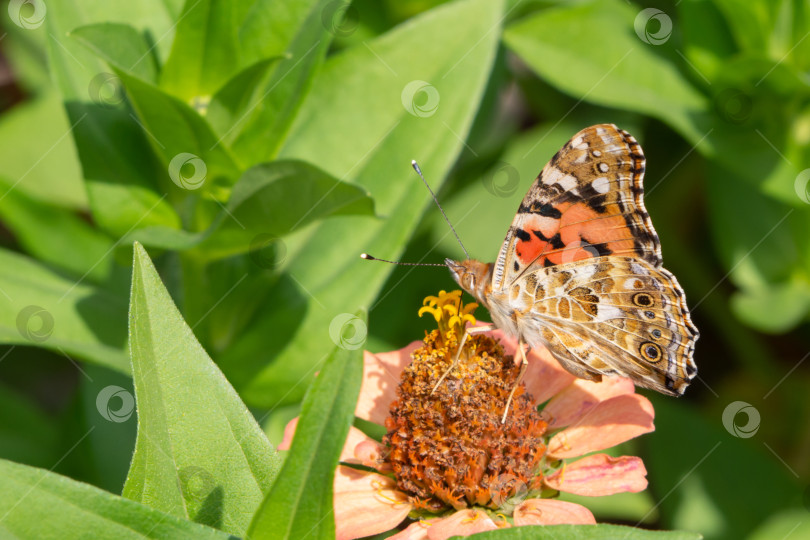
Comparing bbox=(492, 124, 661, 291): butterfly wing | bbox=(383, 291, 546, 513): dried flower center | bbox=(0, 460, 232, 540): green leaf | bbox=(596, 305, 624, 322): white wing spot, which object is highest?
bbox=(492, 124, 661, 291): butterfly wing

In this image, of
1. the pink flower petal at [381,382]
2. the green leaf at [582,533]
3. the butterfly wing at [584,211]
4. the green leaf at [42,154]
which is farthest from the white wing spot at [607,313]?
the green leaf at [42,154]

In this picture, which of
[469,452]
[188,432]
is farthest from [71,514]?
[469,452]

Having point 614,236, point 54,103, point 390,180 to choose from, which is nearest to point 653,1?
point 390,180

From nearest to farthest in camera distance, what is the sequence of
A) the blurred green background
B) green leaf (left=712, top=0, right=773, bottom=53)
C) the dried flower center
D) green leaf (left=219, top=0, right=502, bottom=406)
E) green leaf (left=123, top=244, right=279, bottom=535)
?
green leaf (left=123, top=244, right=279, bottom=535) < the dried flower center < the blurred green background < green leaf (left=219, top=0, right=502, bottom=406) < green leaf (left=712, top=0, right=773, bottom=53)

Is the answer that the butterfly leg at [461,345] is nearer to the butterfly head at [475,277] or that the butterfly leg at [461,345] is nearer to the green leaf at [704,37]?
→ the butterfly head at [475,277]

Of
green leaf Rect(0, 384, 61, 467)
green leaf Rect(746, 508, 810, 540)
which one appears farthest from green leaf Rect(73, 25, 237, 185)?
green leaf Rect(746, 508, 810, 540)

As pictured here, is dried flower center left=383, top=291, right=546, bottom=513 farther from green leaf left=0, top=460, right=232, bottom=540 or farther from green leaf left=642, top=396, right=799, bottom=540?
green leaf left=642, top=396, right=799, bottom=540
